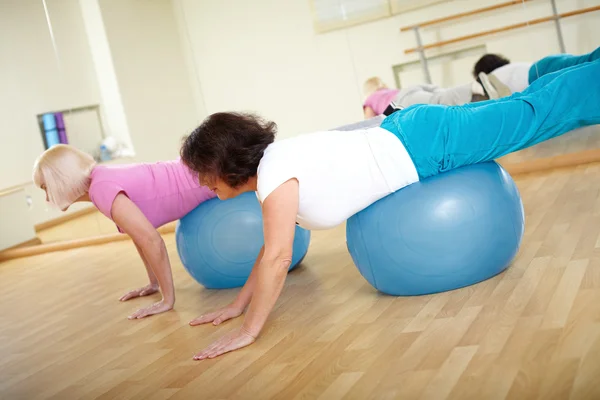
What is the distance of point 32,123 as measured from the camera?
533 centimetres

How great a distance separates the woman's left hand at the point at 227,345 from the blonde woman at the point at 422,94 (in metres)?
2.20

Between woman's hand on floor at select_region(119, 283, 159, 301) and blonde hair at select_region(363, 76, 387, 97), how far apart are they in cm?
172

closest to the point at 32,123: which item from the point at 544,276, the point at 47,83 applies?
the point at 47,83

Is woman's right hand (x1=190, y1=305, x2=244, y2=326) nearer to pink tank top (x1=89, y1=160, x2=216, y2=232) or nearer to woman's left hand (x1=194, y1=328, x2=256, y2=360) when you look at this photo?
woman's left hand (x1=194, y1=328, x2=256, y2=360)

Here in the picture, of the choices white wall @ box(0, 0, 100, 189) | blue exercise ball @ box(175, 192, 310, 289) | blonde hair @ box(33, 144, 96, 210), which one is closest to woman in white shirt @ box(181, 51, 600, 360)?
blue exercise ball @ box(175, 192, 310, 289)

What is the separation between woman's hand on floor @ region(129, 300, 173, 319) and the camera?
3270mm

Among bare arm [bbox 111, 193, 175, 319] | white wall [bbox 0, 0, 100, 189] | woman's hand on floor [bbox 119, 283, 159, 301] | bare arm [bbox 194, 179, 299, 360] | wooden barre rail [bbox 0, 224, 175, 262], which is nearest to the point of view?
bare arm [bbox 194, 179, 299, 360]

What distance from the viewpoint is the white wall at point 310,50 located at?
162 inches

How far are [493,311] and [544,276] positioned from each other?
0.32m

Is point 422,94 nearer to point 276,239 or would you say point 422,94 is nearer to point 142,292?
point 142,292

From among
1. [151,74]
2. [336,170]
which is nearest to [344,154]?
[336,170]

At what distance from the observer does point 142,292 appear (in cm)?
372

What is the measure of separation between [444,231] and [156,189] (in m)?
1.36

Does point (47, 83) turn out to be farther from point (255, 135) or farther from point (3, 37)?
point (255, 135)
